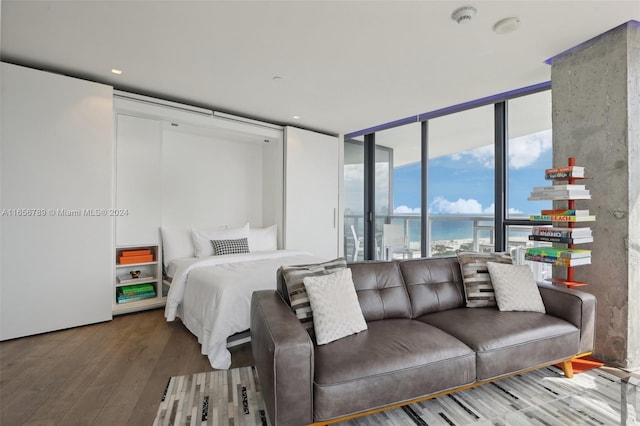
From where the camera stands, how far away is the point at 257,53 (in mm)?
2787

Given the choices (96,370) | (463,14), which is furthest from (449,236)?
(96,370)

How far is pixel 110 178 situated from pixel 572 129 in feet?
14.6

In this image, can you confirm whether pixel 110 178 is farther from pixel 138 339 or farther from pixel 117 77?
pixel 138 339

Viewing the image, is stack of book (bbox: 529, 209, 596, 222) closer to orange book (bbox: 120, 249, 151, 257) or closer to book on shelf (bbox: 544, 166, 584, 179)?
book on shelf (bbox: 544, 166, 584, 179)

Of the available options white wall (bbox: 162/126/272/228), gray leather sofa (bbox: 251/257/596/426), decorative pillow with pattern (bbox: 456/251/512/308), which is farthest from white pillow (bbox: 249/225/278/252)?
decorative pillow with pattern (bbox: 456/251/512/308)

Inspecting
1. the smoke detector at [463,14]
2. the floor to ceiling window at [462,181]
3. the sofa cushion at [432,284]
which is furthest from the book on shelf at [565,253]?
the smoke detector at [463,14]

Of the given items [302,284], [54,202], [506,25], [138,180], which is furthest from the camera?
[138,180]

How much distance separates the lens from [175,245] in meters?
4.00

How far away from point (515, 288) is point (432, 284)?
0.61 metres

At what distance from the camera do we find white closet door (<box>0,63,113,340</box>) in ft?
9.44

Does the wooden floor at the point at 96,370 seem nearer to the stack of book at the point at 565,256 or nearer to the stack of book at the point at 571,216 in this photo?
the stack of book at the point at 565,256

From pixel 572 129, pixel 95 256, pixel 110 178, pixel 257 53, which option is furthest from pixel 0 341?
pixel 572 129

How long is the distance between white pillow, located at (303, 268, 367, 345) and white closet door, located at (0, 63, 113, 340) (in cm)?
260

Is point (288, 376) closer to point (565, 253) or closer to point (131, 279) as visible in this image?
point (565, 253)
